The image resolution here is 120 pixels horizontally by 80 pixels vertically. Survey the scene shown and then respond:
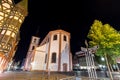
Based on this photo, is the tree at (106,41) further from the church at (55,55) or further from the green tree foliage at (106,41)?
the church at (55,55)

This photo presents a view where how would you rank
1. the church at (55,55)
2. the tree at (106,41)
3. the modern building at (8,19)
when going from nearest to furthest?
the modern building at (8,19)
the tree at (106,41)
the church at (55,55)

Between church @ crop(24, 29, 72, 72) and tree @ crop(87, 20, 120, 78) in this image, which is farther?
church @ crop(24, 29, 72, 72)

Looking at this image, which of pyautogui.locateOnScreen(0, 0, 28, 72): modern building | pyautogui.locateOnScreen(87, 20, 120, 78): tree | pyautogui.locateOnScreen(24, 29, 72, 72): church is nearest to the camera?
pyautogui.locateOnScreen(0, 0, 28, 72): modern building

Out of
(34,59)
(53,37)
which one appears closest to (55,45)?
(53,37)

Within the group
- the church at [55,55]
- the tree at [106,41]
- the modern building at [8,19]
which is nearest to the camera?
the modern building at [8,19]

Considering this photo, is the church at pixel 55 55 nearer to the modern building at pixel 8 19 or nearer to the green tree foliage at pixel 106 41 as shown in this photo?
the green tree foliage at pixel 106 41

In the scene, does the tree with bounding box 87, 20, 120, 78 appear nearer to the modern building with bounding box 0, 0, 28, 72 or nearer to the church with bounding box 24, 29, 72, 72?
the modern building with bounding box 0, 0, 28, 72

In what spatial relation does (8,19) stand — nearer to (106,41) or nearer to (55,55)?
(106,41)

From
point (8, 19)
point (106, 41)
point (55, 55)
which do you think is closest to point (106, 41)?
point (106, 41)

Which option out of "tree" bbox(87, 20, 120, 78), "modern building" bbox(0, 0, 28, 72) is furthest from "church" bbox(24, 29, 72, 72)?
"modern building" bbox(0, 0, 28, 72)

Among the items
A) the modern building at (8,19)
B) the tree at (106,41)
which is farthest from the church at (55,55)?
the modern building at (8,19)

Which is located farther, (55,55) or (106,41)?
(55,55)

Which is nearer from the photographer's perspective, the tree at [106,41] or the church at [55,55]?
the tree at [106,41]

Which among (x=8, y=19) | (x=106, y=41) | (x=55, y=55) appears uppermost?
(x=106, y=41)
